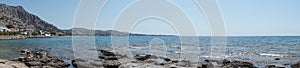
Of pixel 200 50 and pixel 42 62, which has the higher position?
pixel 42 62

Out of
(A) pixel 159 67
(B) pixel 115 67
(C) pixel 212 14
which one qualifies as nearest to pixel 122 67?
(B) pixel 115 67

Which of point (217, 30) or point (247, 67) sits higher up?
point (217, 30)

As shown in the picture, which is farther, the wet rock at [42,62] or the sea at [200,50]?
the sea at [200,50]

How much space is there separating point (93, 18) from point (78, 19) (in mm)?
1076

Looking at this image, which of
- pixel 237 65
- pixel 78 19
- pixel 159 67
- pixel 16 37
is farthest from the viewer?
pixel 16 37

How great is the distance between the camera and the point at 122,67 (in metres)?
27.4

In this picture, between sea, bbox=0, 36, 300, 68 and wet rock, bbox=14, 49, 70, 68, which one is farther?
sea, bbox=0, 36, 300, 68

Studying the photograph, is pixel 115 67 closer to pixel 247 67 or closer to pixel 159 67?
pixel 159 67

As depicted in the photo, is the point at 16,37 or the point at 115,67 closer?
the point at 115,67

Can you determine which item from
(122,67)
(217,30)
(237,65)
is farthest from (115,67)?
(237,65)

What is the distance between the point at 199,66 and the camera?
1164 inches

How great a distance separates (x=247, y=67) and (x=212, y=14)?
32.0 feet

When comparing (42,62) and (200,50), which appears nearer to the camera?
(42,62)

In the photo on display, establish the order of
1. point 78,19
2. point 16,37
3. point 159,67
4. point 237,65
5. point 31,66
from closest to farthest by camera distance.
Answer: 1. point 78,19
2. point 31,66
3. point 159,67
4. point 237,65
5. point 16,37
